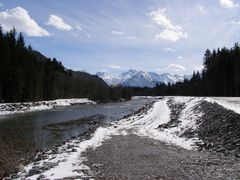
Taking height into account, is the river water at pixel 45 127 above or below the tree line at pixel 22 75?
below

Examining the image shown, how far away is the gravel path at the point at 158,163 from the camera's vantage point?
13164 millimetres

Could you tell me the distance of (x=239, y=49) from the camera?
9450 cm

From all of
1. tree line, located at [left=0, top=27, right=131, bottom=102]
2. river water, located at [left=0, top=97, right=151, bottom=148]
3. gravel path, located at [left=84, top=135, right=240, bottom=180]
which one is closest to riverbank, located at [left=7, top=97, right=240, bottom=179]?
gravel path, located at [left=84, top=135, right=240, bottom=180]

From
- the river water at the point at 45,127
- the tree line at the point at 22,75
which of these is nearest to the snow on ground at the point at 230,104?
the river water at the point at 45,127

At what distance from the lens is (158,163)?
15.5m

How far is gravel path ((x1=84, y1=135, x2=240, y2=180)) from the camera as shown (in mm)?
13164

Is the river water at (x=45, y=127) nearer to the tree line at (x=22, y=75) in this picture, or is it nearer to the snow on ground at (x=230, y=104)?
the snow on ground at (x=230, y=104)

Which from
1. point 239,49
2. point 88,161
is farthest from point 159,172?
point 239,49

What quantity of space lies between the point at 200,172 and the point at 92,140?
37.7 feet

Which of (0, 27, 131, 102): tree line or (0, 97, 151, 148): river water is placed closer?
(0, 97, 151, 148): river water

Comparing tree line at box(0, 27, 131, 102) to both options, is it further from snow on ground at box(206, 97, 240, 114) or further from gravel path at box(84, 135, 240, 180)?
gravel path at box(84, 135, 240, 180)

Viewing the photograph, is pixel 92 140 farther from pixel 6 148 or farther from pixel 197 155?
pixel 197 155

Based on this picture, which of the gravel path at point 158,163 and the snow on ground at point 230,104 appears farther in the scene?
the snow on ground at point 230,104

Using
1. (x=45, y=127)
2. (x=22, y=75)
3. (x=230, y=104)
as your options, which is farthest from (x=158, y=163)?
(x=22, y=75)
